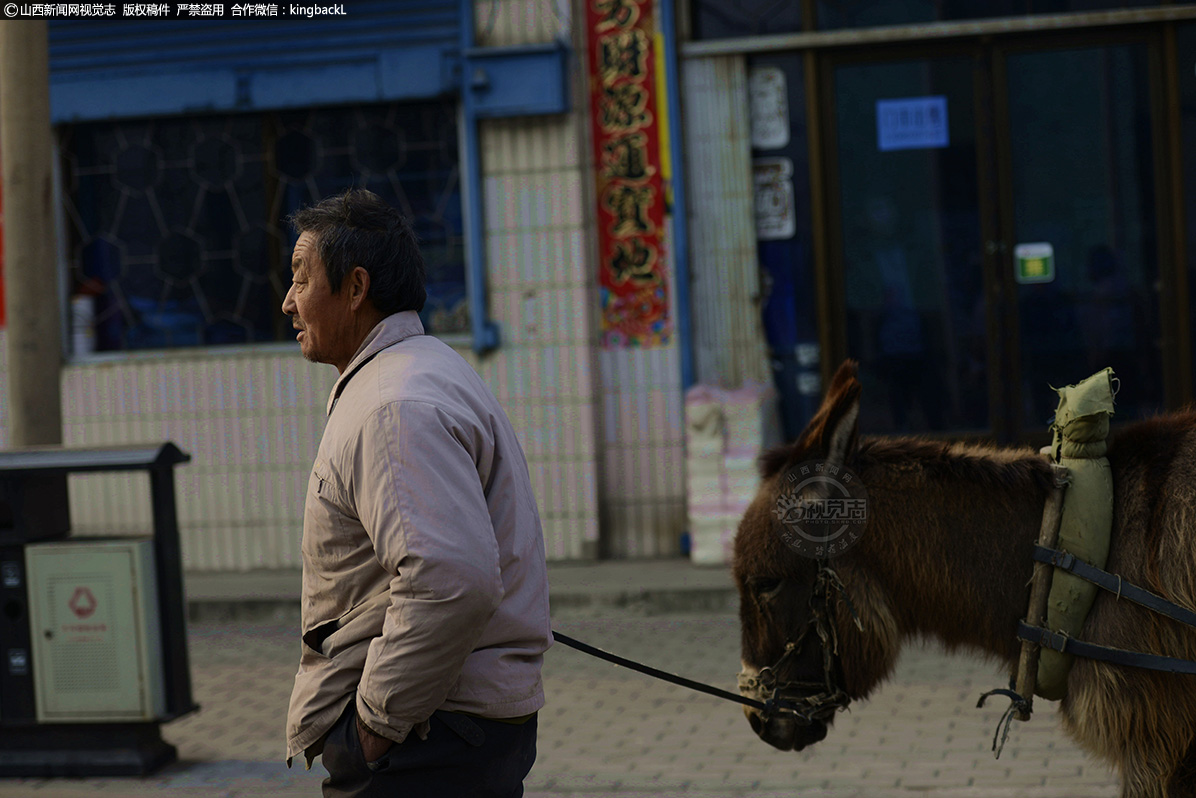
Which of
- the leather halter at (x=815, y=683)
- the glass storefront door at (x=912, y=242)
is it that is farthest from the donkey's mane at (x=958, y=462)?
the glass storefront door at (x=912, y=242)

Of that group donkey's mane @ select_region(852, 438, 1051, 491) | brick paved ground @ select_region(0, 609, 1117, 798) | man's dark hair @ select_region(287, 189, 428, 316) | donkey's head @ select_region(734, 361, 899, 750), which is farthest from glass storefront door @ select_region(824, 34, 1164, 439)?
man's dark hair @ select_region(287, 189, 428, 316)

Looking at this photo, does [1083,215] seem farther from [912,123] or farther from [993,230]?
[912,123]

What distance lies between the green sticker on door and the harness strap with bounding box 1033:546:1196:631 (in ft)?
21.2

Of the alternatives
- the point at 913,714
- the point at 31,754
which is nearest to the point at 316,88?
the point at 31,754

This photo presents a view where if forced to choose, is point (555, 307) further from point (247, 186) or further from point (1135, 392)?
point (1135, 392)

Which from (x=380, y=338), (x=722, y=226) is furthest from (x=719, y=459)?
(x=380, y=338)

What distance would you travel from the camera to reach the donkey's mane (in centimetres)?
319

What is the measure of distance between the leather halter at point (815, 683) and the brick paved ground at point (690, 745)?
1929mm

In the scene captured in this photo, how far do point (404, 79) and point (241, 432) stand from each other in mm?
2930

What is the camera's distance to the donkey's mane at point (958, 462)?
3.19m

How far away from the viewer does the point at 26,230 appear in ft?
19.5

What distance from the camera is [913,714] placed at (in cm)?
609

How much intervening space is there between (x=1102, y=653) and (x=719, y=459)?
578cm

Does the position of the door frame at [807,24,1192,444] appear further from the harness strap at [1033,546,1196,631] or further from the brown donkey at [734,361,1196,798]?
the harness strap at [1033,546,1196,631]
